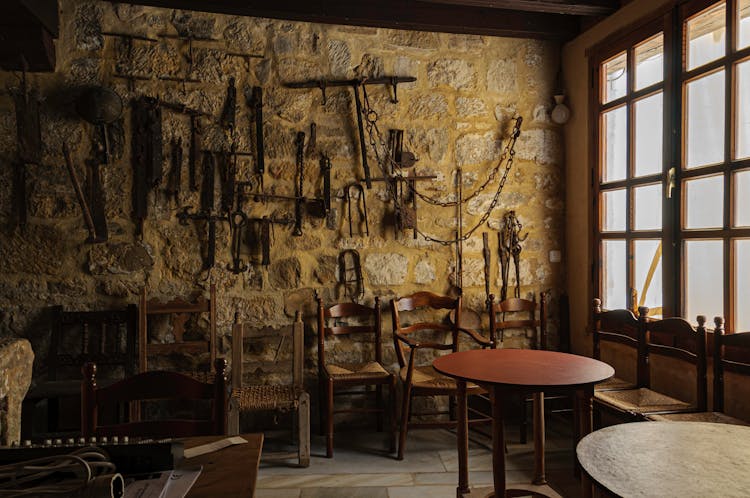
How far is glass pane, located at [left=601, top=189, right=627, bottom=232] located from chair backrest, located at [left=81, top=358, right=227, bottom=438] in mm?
2777

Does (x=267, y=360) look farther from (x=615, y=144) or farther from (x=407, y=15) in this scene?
(x=615, y=144)

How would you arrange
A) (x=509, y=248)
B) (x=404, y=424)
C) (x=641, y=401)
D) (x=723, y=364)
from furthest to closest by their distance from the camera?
A: (x=509, y=248), (x=404, y=424), (x=641, y=401), (x=723, y=364)

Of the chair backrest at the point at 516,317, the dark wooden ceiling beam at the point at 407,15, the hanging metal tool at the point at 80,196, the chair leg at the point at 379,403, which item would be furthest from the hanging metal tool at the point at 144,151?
the chair backrest at the point at 516,317

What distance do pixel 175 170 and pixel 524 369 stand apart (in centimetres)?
241

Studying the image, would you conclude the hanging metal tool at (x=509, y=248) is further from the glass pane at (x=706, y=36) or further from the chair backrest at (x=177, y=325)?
the chair backrest at (x=177, y=325)

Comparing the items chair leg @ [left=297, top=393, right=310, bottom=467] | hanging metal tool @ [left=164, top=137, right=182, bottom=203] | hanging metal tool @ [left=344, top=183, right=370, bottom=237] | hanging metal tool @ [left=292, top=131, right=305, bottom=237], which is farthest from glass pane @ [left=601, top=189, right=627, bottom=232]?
hanging metal tool @ [left=164, top=137, right=182, bottom=203]

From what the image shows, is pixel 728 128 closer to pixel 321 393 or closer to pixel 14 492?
pixel 321 393

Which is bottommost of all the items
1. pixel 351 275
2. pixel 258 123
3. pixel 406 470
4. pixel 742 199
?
pixel 406 470

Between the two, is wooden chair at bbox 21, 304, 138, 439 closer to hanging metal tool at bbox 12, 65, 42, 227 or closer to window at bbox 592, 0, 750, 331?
hanging metal tool at bbox 12, 65, 42, 227

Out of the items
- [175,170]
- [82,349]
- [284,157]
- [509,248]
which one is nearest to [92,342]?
[82,349]

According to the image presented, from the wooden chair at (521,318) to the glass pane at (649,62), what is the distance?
1.46 m

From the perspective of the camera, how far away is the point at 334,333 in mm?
3473

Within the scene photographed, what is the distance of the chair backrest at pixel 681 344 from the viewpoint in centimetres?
253

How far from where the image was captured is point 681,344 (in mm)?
2807
